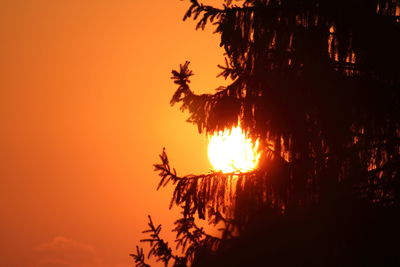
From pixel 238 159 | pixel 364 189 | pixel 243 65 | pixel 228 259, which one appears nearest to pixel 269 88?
pixel 243 65

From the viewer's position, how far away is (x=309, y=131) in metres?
5.38

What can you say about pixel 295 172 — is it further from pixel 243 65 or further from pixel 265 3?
pixel 265 3

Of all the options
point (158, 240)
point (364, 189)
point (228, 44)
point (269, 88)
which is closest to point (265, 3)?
point (228, 44)

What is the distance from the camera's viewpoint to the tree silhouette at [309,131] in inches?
200

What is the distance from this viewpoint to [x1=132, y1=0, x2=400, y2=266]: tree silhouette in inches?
200

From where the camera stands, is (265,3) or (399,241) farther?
(265,3)

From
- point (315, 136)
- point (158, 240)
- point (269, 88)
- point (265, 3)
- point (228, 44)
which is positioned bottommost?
point (158, 240)

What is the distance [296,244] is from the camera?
527cm

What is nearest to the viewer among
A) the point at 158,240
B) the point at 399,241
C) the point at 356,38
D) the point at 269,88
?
the point at 399,241

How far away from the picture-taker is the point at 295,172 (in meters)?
5.32

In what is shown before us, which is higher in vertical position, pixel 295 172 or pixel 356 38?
pixel 356 38

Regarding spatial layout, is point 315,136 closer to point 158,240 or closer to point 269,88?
point 269,88

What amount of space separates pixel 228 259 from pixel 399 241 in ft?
6.19

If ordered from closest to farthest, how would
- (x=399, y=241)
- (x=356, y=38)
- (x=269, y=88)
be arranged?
(x=399, y=241), (x=356, y=38), (x=269, y=88)
